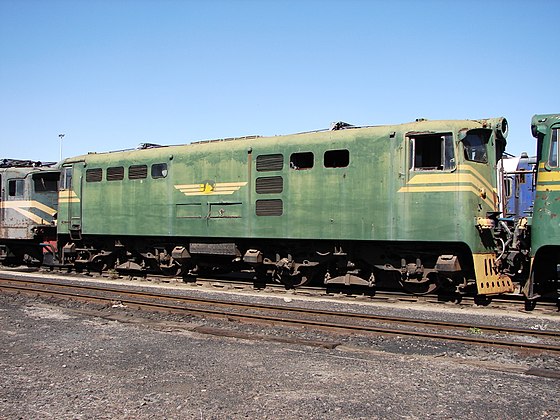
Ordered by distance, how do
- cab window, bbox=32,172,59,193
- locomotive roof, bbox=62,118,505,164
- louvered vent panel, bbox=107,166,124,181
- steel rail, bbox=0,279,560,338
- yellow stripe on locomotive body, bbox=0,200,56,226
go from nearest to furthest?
steel rail, bbox=0,279,560,338 → locomotive roof, bbox=62,118,505,164 → louvered vent panel, bbox=107,166,124,181 → yellow stripe on locomotive body, bbox=0,200,56,226 → cab window, bbox=32,172,59,193

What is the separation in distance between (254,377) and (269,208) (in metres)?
7.79

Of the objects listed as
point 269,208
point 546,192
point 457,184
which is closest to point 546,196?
point 546,192

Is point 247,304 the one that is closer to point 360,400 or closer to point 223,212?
point 223,212

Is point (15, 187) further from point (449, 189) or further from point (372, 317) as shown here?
point (449, 189)

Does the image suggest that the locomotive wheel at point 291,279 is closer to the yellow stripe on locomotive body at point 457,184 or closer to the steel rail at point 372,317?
the steel rail at point 372,317

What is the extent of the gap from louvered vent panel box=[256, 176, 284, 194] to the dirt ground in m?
5.09

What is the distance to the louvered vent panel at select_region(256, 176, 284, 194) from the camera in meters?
14.0

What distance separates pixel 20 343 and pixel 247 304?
4451 mm

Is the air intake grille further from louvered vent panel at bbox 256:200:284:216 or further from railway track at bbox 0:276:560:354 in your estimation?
louvered vent panel at bbox 256:200:284:216

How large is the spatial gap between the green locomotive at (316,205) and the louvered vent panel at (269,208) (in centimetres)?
2

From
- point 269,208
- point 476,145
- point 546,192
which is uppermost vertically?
point 476,145

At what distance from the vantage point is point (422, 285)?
12.8 m

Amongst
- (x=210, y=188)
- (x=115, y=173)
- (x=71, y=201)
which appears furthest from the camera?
(x=71, y=201)

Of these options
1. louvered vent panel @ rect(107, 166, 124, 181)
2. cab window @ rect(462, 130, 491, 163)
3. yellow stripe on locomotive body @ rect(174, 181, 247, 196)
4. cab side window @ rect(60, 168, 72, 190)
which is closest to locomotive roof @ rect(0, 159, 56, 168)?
cab side window @ rect(60, 168, 72, 190)
